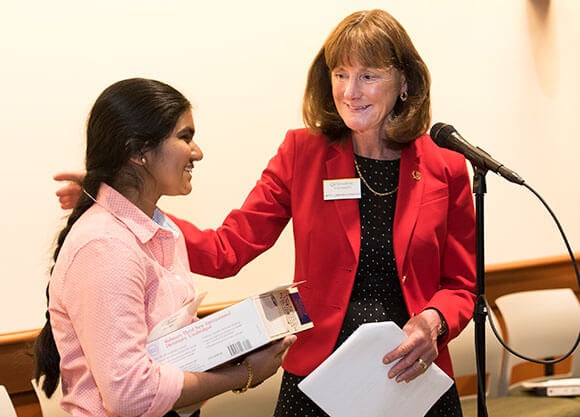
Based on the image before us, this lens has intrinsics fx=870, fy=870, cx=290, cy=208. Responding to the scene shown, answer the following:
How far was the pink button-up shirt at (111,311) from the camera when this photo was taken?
1740mm

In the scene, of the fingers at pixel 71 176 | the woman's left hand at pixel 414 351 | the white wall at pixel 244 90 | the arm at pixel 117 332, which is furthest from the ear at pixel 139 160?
the white wall at pixel 244 90

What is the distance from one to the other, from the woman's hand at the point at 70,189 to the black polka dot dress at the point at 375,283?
2.59 ft

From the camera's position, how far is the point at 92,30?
318cm

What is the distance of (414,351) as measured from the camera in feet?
7.52

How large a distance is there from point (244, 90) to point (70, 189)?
138cm

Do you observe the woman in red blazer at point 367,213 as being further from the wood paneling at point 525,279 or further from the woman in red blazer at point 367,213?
the wood paneling at point 525,279

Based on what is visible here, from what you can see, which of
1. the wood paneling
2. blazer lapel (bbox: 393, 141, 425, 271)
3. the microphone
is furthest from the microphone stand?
the wood paneling

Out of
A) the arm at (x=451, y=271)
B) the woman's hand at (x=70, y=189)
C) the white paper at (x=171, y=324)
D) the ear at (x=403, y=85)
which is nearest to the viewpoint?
the white paper at (x=171, y=324)

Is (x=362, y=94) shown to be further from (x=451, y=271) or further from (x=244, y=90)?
(x=244, y=90)

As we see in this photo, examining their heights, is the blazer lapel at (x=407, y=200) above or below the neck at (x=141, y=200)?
below

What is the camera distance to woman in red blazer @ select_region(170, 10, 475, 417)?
245 centimetres

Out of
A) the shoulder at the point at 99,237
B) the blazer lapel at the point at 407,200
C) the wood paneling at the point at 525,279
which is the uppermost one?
the shoulder at the point at 99,237

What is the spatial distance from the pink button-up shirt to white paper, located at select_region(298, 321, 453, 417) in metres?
0.48

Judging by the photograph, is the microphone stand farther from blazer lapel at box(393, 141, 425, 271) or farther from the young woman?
the young woman
